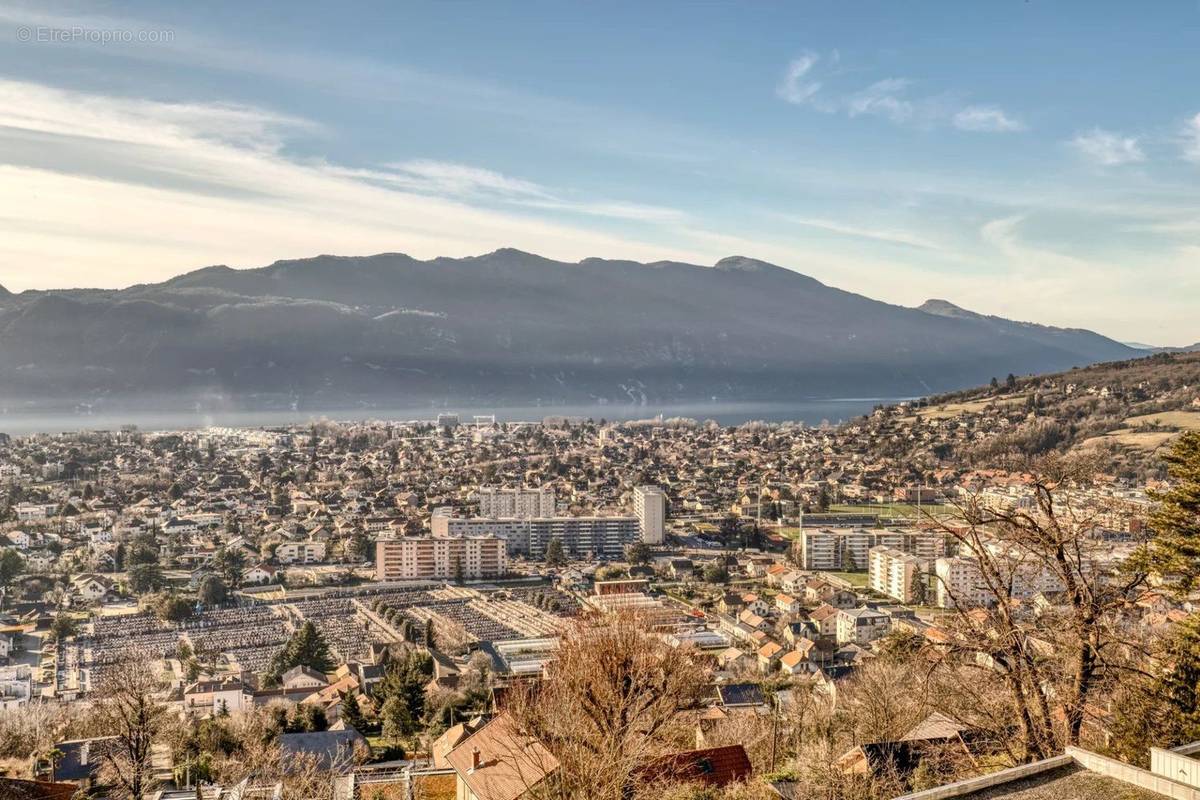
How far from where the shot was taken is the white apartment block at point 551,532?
3409 centimetres

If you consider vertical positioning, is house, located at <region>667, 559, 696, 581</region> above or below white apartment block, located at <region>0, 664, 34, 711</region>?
below

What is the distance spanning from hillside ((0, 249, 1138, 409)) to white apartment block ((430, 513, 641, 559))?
9365cm

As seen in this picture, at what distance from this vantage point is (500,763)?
8680mm

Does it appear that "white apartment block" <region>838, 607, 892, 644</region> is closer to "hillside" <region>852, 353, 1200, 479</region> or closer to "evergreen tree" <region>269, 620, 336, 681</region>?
"evergreen tree" <region>269, 620, 336, 681</region>

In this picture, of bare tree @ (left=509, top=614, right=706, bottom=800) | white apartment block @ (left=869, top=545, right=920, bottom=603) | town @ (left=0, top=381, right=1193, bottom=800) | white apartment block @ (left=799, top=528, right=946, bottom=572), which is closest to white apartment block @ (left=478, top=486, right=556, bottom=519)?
town @ (left=0, top=381, right=1193, bottom=800)

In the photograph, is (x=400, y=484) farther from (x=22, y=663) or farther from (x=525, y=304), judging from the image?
(x=525, y=304)

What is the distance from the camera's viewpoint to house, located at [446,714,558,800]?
27.1 ft

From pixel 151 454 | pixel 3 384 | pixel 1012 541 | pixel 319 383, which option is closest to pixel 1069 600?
pixel 1012 541

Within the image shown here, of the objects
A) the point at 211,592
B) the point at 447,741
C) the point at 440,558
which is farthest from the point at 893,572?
the point at 447,741

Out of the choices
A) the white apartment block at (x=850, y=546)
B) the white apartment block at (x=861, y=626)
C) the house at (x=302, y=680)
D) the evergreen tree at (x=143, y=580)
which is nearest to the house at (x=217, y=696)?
the house at (x=302, y=680)

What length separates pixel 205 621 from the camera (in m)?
23.5

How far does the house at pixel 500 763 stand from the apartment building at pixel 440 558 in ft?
67.7

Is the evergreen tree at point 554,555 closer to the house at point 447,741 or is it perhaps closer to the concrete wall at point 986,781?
the house at point 447,741

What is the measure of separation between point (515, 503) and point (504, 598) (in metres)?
15.1
